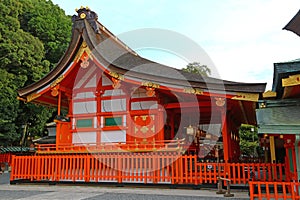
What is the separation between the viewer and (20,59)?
72.8 feet

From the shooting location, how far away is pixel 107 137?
12.2 m

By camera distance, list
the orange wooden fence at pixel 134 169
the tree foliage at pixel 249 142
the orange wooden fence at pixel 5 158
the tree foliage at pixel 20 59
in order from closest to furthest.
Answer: the orange wooden fence at pixel 134 169 < the tree foliage at pixel 20 59 < the orange wooden fence at pixel 5 158 < the tree foliage at pixel 249 142

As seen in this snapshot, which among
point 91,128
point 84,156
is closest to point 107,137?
point 91,128

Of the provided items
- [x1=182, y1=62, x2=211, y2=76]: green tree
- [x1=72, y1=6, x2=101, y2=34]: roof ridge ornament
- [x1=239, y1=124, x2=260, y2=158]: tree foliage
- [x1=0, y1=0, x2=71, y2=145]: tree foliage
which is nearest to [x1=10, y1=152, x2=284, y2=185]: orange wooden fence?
[x1=72, y1=6, x2=101, y2=34]: roof ridge ornament

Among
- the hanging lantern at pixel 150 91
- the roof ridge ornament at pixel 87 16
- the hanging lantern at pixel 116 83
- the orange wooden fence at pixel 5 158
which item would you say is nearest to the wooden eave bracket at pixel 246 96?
the hanging lantern at pixel 150 91

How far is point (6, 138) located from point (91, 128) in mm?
12554

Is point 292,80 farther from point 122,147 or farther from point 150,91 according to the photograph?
point 122,147

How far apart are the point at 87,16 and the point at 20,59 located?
1086cm

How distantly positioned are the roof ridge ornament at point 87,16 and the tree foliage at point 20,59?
9972mm

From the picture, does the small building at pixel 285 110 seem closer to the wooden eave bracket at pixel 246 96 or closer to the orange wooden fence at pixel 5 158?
the wooden eave bracket at pixel 246 96

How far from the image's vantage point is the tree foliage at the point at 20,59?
21106 mm

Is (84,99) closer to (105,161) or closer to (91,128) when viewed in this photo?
(91,128)

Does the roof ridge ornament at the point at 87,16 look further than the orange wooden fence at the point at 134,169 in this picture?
Yes

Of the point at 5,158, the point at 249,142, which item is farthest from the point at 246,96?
the point at 249,142
